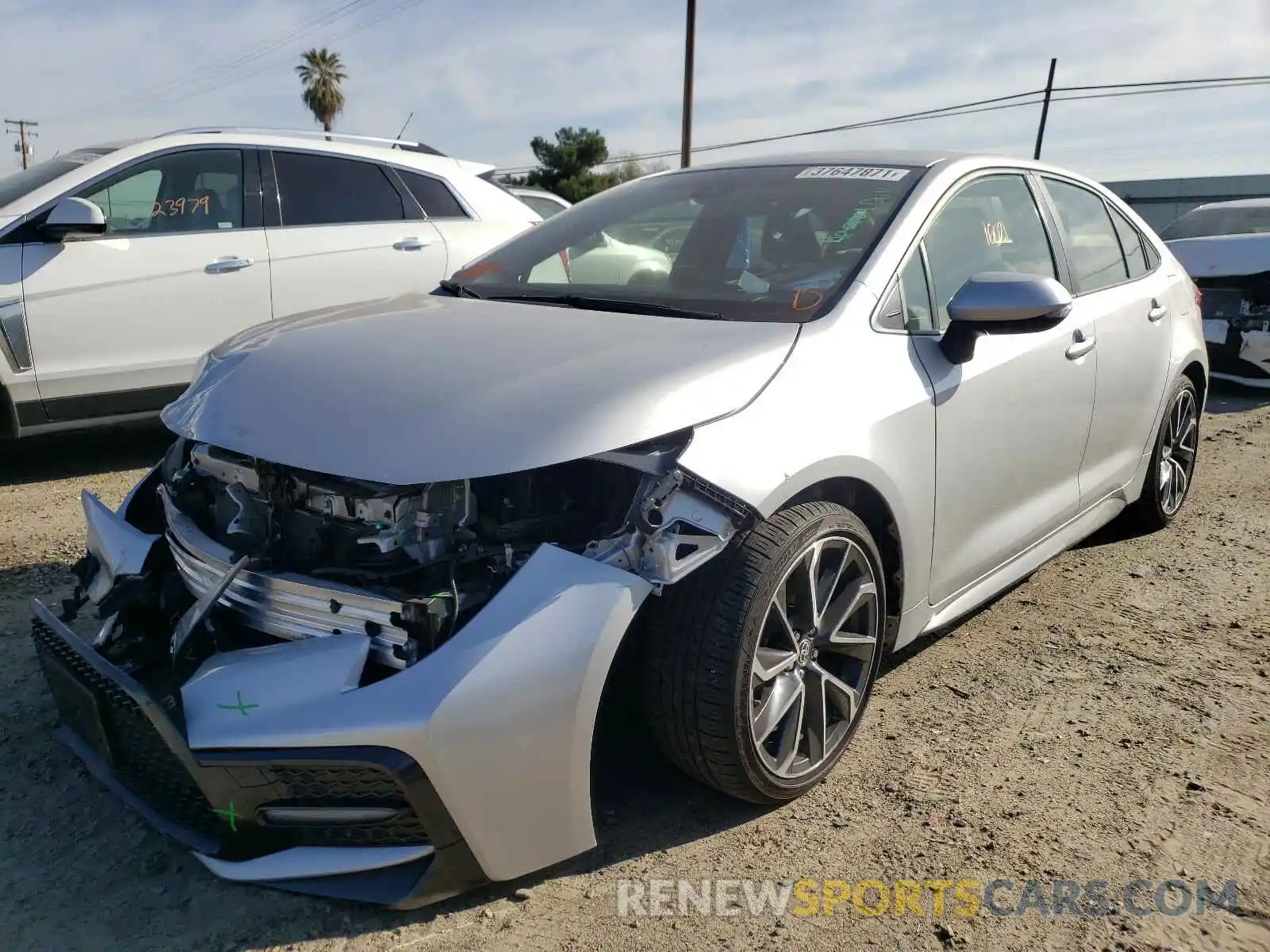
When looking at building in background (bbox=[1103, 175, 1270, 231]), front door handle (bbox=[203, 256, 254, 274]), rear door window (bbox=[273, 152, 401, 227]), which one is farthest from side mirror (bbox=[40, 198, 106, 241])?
building in background (bbox=[1103, 175, 1270, 231])

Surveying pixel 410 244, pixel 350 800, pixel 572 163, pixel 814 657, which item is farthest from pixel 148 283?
pixel 572 163

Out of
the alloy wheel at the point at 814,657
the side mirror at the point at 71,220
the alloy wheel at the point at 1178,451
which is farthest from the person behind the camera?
the side mirror at the point at 71,220

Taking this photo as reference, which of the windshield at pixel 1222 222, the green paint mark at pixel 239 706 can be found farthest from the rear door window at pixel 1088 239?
the windshield at pixel 1222 222

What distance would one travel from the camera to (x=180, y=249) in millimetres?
5441

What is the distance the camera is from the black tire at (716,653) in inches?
89.4

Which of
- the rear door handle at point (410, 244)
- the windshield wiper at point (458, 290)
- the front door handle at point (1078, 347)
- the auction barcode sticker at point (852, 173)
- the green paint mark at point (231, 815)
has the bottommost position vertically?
the green paint mark at point (231, 815)

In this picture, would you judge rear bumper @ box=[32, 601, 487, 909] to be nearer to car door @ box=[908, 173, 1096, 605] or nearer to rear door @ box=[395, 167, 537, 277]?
car door @ box=[908, 173, 1096, 605]

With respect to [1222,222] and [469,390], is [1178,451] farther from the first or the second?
[1222,222]

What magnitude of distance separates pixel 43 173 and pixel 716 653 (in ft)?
16.1

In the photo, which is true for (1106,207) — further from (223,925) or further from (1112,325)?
(223,925)

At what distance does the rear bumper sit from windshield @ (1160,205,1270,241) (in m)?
9.81

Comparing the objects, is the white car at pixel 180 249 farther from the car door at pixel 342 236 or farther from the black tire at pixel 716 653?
the black tire at pixel 716 653

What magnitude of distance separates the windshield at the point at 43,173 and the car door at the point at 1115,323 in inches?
185

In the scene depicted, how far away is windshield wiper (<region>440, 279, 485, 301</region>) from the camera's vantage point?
333cm
